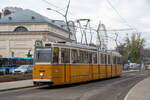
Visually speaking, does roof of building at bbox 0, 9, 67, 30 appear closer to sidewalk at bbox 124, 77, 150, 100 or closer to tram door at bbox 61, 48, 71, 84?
tram door at bbox 61, 48, 71, 84

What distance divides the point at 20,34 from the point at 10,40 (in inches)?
141

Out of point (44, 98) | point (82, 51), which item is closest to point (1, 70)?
point (82, 51)

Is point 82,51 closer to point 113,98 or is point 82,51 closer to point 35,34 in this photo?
point 113,98

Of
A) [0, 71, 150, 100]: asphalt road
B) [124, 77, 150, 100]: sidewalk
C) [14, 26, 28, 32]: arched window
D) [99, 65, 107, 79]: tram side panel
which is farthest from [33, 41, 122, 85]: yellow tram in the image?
[14, 26, 28, 32]: arched window

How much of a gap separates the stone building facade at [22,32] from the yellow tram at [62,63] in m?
52.7

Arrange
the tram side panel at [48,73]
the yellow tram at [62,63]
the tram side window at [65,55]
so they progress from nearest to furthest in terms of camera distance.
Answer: the tram side panel at [48,73] → the yellow tram at [62,63] → the tram side window at [65,55]

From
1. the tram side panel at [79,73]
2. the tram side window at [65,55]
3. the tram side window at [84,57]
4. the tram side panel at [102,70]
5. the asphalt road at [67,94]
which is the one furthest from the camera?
the tram side panel at [102,70]

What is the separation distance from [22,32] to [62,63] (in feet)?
194

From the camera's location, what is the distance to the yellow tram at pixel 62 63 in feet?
57.1

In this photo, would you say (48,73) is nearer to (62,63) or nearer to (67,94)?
(62,63)

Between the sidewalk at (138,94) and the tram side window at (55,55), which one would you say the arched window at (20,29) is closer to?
the tram side window at (55,55)

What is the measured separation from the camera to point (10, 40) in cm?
7681

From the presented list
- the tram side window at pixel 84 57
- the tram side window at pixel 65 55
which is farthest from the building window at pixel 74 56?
the tram side window at pixel 84 57

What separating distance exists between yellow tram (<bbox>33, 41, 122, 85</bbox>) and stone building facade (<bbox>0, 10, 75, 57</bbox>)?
52.7 metres
